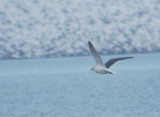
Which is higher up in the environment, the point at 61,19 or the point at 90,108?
the point at 61,19

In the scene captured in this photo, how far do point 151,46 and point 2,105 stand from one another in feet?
Answer: 223

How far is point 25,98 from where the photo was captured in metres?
30.2

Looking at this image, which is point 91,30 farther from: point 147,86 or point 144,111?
point 144,111

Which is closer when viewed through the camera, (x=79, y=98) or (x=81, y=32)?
(x=79, y=98)

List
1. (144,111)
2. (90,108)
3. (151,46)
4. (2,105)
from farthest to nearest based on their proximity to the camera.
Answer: (151,46), (2,105), (90,108), (144,111)

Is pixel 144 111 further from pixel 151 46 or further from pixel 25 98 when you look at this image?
pixel 151 46

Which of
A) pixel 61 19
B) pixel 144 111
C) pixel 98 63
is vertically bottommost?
pixel 144 111

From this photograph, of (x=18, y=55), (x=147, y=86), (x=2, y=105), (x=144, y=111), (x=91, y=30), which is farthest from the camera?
(x=91, y=30)

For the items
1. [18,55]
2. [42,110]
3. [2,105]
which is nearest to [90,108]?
[42,110]

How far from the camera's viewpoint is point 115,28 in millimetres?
99812

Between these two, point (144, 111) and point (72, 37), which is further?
point (72, 37)

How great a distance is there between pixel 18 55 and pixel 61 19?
21.5 metres

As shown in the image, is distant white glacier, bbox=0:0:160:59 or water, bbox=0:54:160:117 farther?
distant white glacier, bbox=0:0:160:59

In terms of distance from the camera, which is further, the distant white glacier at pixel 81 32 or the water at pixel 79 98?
the distant white glacier at pixel 81 32
